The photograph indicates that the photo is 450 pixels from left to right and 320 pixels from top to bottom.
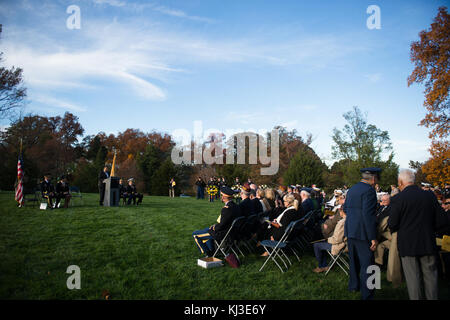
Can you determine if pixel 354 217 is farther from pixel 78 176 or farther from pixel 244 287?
pixel 78 176

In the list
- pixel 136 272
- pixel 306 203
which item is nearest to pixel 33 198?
pixel 136 272

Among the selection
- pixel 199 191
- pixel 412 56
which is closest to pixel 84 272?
pixel 199 191

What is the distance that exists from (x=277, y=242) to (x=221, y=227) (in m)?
1.10

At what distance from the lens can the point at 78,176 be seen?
34906 mm

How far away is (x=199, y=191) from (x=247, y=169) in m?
9.79

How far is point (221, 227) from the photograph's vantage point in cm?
577

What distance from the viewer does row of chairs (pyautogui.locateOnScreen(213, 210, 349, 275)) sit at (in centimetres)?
543

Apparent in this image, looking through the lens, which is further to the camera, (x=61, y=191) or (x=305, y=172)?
(x=305, y=172)

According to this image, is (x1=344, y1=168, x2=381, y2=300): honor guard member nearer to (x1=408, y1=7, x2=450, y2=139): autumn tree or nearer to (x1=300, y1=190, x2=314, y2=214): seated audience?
(x1=300, y1=190, x2=314, y2=214): seated audience

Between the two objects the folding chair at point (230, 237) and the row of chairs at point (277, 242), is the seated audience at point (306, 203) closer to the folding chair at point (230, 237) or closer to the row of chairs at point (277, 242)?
the row of chairs at point (277, 242)

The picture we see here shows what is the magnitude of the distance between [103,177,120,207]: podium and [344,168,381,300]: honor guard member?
11835mm

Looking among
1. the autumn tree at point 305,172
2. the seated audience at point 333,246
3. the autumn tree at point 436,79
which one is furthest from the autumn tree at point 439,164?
the seated audience at point 333,246

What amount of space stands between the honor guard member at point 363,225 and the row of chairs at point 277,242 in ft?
2.90

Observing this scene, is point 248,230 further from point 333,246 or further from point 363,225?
point 363,225
